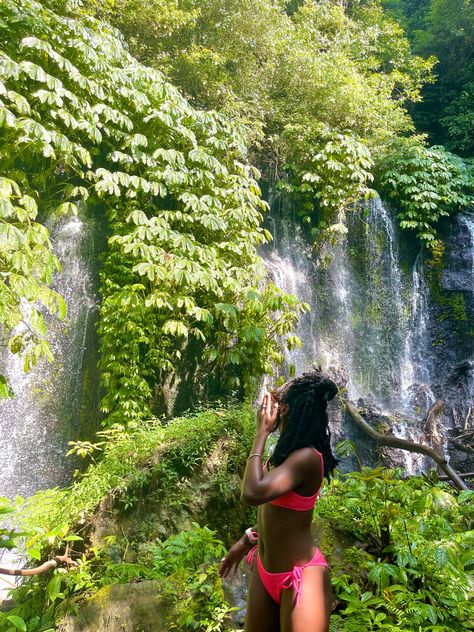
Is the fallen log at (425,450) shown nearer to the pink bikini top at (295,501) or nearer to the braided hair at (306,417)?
the braided hair at (306,417)

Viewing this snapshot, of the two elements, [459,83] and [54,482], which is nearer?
[54,482]

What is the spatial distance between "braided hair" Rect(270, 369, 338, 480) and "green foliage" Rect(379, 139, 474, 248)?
8515 millimetres

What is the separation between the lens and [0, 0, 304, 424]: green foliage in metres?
5.08

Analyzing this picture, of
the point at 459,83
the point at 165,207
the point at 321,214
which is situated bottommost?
the point at 165,207

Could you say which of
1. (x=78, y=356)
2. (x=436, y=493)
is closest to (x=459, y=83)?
(x=78, y=356)

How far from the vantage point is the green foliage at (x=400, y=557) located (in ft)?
7.56

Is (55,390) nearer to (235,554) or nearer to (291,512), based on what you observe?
(235,554)

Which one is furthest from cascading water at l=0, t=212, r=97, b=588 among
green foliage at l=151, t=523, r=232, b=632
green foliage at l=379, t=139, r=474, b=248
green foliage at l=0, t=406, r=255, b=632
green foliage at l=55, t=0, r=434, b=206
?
green foliage at l=379, t=139, r=474, b=248

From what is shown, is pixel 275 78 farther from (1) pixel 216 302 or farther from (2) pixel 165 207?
(1) pixel 216 302

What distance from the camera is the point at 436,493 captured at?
2.97 m

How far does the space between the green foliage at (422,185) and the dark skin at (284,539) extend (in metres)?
8.74

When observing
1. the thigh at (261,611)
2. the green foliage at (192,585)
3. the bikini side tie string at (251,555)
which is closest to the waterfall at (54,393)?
the green foliage at (192,585)

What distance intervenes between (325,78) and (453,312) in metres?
5.28

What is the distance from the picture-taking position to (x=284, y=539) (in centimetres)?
182
